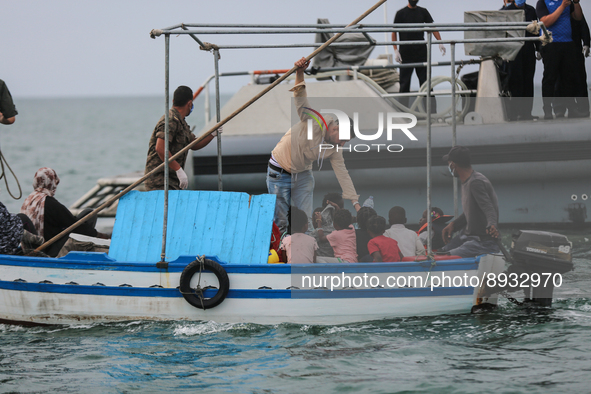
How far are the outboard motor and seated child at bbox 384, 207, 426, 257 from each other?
0.67 metres

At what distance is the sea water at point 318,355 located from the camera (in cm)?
417

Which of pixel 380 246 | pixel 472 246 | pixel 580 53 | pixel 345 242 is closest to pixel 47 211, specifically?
pixel 345 242

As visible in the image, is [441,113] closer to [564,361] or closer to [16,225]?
[564,361]

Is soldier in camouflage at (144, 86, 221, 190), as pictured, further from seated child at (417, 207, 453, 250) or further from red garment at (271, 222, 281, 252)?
seated child at (417, 207, 453, 250)

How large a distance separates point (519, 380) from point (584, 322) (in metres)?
1.31

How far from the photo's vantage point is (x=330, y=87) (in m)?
8.66

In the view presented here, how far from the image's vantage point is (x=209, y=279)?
16.7 ft

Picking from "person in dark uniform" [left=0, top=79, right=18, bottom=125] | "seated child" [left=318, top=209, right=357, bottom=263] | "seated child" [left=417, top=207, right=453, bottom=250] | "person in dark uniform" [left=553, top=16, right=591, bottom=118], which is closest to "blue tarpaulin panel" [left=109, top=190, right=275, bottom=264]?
"seated child" [left=318, top=209, right=357, bottom=263]

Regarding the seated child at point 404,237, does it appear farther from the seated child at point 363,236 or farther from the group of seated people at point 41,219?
the group of seated people at point 41,219

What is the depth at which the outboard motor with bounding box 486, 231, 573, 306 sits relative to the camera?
4.99m

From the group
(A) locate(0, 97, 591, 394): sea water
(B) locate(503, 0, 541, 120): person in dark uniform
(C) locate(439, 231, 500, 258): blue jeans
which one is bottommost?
(A) locate(0, 97, 591, 394): sea water

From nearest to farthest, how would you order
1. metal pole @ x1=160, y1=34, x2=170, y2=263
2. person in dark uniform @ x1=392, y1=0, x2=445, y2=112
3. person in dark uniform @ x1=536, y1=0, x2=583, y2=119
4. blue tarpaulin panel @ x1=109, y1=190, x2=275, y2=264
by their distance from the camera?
metal pole @ x1=160, y1=34, x2=170, y2=263 < blue tarpaulin panel @ x1=109, y1=190, x2=275, y2=264 < person in dark uniform @ x1=536, y1=0, x2=583, y2=119 < person in dark uniform @ x1=392, y1=0, x2=445, y2=112

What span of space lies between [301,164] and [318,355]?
1.72 metres

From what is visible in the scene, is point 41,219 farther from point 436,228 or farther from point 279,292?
point 436,228
